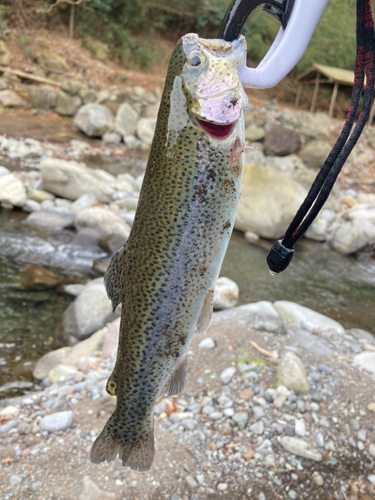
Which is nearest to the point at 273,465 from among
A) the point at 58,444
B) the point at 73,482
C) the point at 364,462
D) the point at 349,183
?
the point at 364,462

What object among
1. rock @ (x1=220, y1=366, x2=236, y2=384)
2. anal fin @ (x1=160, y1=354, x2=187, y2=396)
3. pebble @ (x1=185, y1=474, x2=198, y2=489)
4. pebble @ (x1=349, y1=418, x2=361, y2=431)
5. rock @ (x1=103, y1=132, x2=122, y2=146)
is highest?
anal fin @ (x1=160, y1=354, x2=187, y2=396)

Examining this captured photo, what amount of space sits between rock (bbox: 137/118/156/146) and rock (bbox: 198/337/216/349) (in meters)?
16.2

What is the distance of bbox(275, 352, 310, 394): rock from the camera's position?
14.0 feet

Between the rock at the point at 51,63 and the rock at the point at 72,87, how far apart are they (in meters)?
2.65

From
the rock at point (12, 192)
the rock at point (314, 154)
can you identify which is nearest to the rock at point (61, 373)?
the rock at point (12, 192)

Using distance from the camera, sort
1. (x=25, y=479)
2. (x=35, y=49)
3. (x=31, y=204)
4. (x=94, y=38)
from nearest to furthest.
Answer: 1. (x=25, y=479)
2. (x=31, y=204)
3. (x=35, y=49)
4. (x=94, y=38)

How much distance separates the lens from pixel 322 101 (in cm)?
→ 3466

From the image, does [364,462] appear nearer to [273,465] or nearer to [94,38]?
[273,465]

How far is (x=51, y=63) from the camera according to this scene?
80.6 ft

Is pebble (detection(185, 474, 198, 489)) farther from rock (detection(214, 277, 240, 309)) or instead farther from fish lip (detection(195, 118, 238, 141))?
rock (detection(214, 277, 240, 309))

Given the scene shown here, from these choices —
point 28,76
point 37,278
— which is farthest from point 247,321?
point 28,76

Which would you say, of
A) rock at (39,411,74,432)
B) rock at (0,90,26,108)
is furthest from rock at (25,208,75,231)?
rock at (0,90,26,108)

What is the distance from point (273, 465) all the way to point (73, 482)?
1.73 metres

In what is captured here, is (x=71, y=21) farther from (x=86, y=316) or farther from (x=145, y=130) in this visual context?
(x=86, y=316)
